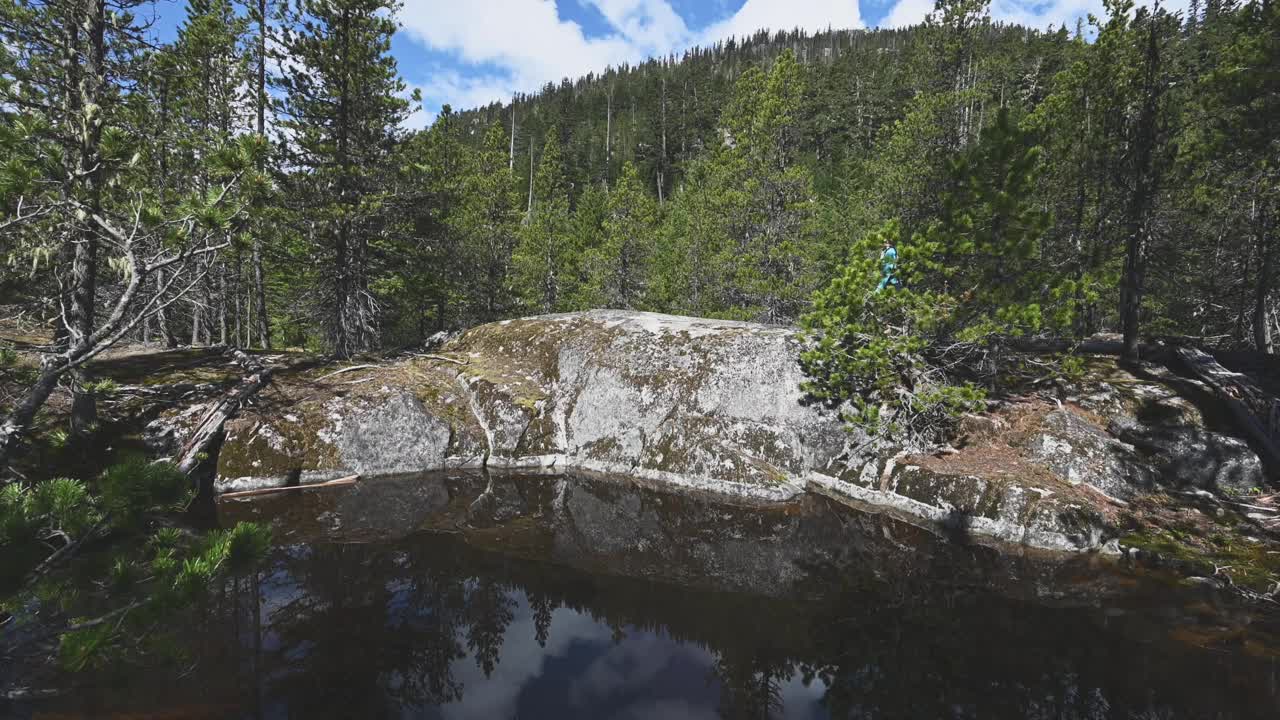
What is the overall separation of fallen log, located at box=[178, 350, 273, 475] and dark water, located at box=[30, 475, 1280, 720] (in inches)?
91.5

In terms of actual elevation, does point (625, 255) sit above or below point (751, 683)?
above

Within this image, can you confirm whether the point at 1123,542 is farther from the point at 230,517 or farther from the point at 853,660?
the point at 230,517

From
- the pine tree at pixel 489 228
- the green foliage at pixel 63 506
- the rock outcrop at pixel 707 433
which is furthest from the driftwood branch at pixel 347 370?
the green foliage at pixel 63 506

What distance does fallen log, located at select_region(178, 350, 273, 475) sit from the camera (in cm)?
1105

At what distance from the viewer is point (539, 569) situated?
8453 mm

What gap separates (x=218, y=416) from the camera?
39.1 feet

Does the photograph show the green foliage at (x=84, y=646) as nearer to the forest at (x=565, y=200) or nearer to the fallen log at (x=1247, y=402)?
the forest at (x=565, y=200)

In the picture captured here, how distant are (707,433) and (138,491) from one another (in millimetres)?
10884

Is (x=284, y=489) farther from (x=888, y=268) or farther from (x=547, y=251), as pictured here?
(x=547, y=251)

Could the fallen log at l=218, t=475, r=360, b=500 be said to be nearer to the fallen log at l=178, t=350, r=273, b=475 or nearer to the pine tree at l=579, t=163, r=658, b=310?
the fallen log at l=178, t=350, r=273, b=475

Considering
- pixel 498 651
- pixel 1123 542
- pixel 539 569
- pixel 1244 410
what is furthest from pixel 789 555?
pixel 1244 410

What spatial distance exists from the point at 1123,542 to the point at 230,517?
15.5 metres

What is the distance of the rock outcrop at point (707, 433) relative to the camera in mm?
10227

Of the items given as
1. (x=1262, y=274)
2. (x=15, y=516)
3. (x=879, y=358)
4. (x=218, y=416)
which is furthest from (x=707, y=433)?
(x=1262, y=274)
